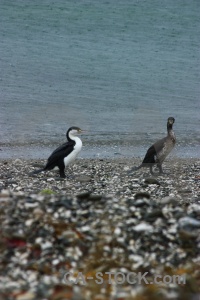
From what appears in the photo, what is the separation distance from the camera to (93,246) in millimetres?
8008

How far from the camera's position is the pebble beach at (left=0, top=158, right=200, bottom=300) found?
23.9 feet

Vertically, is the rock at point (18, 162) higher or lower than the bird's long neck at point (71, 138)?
lower

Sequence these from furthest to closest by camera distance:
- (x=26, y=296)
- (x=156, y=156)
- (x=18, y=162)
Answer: (x=18, y=162) < (x=156, y=156) < (x=26, y=296)

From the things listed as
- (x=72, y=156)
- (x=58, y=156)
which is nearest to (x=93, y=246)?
(x=58, y=156)

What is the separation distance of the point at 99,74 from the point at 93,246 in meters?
29.2

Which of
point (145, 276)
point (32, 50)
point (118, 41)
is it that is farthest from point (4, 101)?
point (145, 276)

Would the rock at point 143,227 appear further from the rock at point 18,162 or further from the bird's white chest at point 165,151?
the rock at point 18,162

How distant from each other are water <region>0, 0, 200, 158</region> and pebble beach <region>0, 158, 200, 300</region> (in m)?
11.1

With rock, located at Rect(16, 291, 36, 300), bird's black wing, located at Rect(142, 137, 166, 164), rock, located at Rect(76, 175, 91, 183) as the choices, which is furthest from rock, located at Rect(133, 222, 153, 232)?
bird's black wing, located at Rect(142, 137, 166, 164)

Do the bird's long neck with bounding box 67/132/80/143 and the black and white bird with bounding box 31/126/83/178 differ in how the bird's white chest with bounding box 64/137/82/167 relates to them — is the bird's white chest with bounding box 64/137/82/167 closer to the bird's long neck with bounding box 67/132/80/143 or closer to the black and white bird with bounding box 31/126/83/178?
the black and white bird with bounding box 31/126/83/178

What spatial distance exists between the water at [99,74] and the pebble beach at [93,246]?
11.1 m

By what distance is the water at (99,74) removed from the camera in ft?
77.0

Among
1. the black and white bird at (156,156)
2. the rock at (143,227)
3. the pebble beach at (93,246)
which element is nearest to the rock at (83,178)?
the black and white bird at (156,156)

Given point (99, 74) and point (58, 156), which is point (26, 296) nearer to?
point (58, 156)
